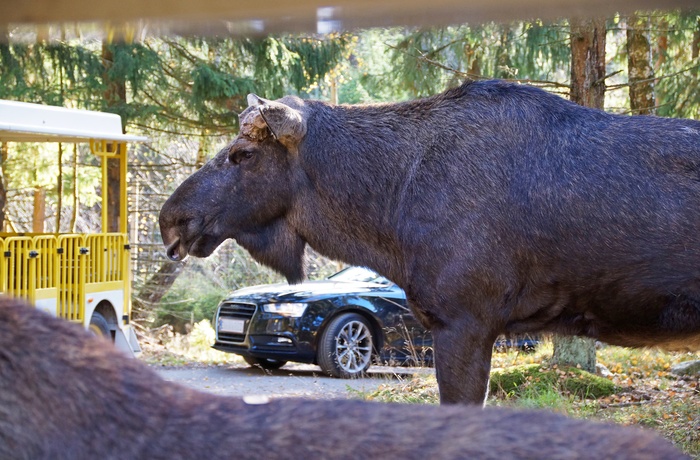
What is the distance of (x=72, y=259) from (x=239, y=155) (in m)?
9.07

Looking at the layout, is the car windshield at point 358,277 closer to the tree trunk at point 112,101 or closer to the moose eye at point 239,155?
the tree trunk at point 112,101

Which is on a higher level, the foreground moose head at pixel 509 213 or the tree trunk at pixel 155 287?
the foreground moose head at pixel 509 213

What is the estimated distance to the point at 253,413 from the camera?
6.87 feet

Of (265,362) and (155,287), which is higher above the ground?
(155,287)

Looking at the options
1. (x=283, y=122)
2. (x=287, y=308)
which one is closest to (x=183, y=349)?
(x=287, y=308)

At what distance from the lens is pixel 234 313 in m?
16.0

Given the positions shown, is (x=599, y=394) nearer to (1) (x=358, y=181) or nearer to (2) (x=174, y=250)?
(1) (x=358, y=181)

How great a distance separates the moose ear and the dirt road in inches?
224

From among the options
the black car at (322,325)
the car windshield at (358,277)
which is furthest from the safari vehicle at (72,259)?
the car windshield at (358,277)

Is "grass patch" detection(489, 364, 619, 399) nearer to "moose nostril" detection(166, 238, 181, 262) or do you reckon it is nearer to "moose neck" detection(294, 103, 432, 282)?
"moose neck" detection(294, 103, 432, 282)

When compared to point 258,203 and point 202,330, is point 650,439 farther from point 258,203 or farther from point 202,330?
point 202,330

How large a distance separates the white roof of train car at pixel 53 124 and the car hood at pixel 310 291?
3433mm

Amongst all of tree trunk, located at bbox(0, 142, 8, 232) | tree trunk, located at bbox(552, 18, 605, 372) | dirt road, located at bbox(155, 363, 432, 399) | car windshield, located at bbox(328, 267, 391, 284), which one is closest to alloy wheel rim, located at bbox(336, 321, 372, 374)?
dirt road, located at bbox(155, 363, 432, 399)

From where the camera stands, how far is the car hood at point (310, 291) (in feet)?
51.1
